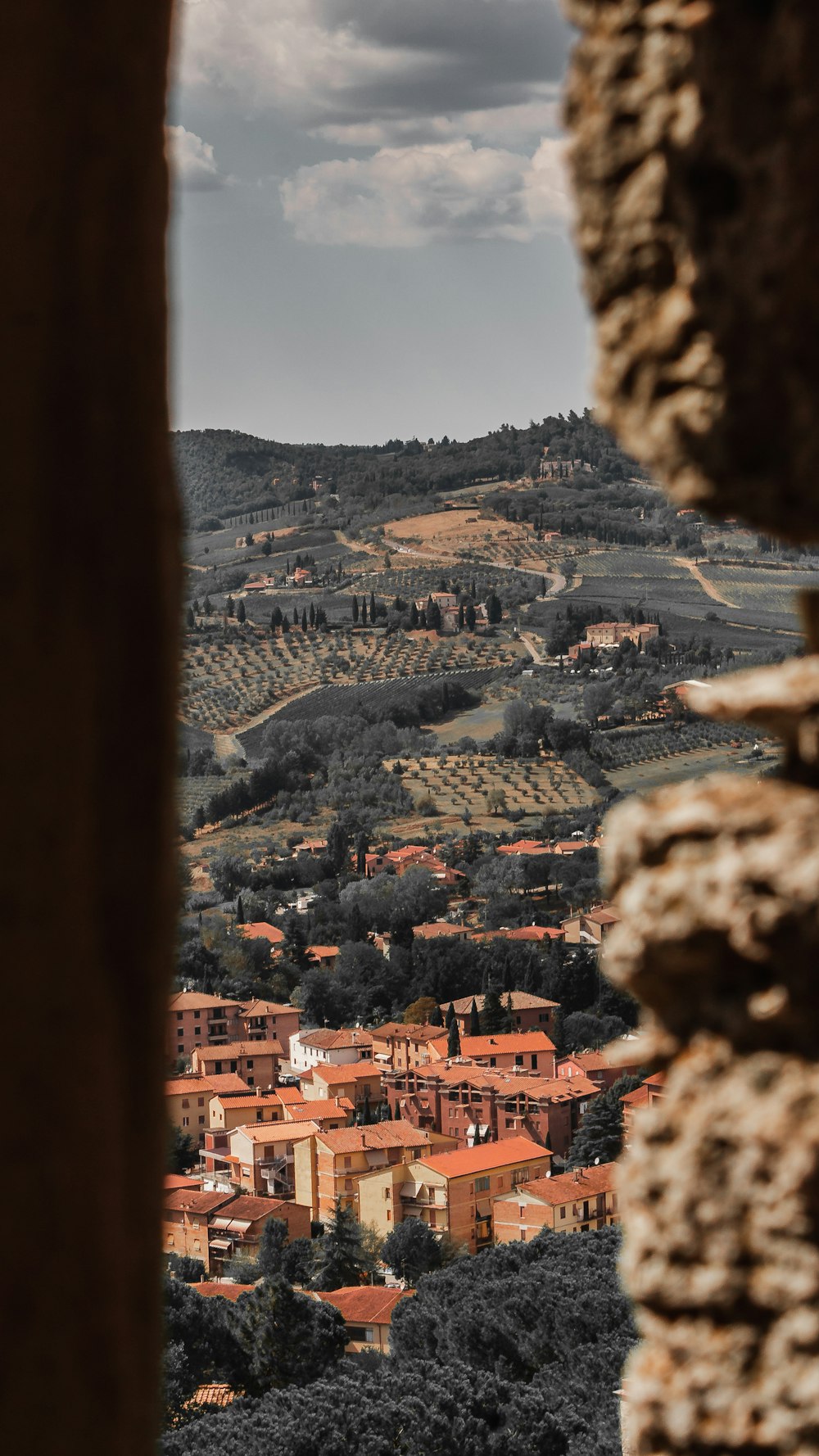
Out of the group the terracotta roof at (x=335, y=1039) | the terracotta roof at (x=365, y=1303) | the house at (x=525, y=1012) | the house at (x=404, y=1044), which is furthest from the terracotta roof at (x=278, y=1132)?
the house at (x=525, y=1012)

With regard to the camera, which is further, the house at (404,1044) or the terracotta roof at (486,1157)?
the house at (404,1044)

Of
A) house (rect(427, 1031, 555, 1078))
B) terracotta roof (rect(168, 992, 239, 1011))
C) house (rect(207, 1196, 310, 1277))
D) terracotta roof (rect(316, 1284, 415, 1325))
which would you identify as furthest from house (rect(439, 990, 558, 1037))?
terracotta roof (rect(316, 1284, 415, 1325))

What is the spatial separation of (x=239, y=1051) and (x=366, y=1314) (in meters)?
16.3

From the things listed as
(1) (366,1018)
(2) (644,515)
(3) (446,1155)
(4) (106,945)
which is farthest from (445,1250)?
(2) (644,515)

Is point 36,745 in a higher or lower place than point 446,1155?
higher

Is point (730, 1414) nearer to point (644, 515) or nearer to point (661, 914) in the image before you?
point (661, 914)

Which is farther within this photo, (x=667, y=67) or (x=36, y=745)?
(x=36, y=745)

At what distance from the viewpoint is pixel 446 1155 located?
104ft

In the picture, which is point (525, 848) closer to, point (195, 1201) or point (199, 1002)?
point (199, 1002)

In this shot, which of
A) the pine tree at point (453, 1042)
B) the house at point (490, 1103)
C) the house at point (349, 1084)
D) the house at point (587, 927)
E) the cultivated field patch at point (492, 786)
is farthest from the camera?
the cultivated field patch at point (492, 786)

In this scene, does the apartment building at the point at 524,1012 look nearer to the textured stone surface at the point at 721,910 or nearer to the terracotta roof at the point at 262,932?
the terracotta roof at the point at 262,932

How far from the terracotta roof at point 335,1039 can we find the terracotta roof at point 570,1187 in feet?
31.0

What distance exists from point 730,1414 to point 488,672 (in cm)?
7434

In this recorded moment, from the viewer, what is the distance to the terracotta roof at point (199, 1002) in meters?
42.2
